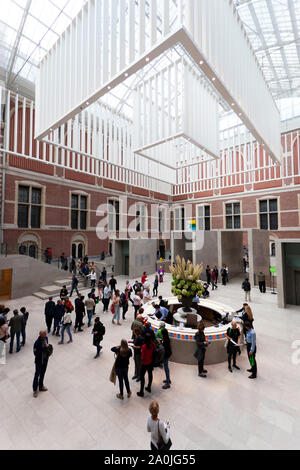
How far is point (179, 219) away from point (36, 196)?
18016 millimetres

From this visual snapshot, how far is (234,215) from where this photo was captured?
24.9 meters

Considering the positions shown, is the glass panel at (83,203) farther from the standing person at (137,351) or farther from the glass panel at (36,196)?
the standing person at (137,351)

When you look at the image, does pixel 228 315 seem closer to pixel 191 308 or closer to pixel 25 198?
pixel 191 308

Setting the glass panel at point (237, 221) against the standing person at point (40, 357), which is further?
the glass panel at point (237, 221)

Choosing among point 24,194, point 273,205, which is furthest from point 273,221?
point 24,194

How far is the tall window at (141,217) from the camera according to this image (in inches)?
1014

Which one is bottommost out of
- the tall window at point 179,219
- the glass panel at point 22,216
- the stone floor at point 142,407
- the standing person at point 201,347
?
the stone floor at point 142,407

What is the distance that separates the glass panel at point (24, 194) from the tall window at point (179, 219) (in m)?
18.6

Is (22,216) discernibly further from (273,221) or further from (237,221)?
(273,221)

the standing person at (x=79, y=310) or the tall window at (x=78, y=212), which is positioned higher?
the tall window at (x=78, y=212)

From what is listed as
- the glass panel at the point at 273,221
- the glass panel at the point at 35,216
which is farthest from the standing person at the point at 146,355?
the glass panel at the point at 273,221

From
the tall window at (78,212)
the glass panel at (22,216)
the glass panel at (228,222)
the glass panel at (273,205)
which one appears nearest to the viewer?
the glass panel at (22,216)

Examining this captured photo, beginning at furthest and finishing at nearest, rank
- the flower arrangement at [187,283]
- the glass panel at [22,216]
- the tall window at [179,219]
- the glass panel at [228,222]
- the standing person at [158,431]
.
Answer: the tall window at [179,219] → the glass panel at [228,222] → the glass panel at [22,216] → the flower arrangement at [187,283] → the standing person at [158,431]
